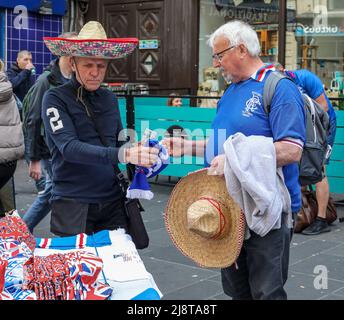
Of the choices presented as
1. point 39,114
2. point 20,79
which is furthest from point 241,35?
point 20,79

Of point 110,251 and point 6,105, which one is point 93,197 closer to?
point 110,251

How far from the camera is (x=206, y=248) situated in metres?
3.15

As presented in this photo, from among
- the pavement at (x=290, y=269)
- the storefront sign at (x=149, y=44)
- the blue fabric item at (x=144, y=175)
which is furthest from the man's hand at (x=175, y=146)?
the storefront sign at (x=149, y=44)

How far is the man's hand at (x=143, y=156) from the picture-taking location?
123 inches

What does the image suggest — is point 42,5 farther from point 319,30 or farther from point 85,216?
point 85,216

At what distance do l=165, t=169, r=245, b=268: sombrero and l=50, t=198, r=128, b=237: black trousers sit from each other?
0.61 metres

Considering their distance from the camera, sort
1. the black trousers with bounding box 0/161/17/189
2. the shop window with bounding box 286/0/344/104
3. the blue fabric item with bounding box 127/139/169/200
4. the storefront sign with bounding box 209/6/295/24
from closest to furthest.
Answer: the blue fabric item with bounding box 127/139/169/200 → the black trousers with bounding box 0/161/17/189 → the shop window with bounding box 286/0/344/104 → the storefront sign with bounding box 209/6/295/24

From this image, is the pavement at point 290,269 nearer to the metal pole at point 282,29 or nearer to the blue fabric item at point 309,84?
the blue fabric item at point 309,84

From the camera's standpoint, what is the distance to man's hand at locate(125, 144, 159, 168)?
3.12 metres

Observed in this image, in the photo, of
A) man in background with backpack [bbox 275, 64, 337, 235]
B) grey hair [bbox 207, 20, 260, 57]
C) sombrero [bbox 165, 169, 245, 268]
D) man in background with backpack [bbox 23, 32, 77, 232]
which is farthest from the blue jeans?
grey hair [bbox 207, 20, 260, 57]

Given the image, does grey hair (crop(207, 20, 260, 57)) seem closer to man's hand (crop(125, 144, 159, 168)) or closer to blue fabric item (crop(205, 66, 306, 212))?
blue fabric item (crop(205, 66, 306, 212))
